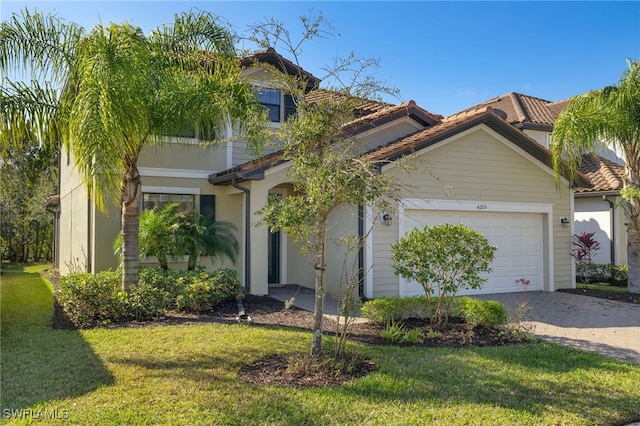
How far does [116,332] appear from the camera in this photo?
320 inches

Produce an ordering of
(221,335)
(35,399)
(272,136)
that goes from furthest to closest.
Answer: (221,335) < (272,136) < (35,399)

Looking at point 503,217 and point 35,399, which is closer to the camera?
point 35,399

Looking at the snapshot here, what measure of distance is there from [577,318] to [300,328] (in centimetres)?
627

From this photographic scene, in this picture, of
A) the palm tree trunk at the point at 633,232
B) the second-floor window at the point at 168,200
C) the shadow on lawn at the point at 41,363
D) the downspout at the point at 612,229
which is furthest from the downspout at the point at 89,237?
the downspout at the point at 612,229

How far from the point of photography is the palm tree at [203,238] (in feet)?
37.1

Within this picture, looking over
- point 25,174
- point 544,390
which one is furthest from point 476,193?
point 25,174

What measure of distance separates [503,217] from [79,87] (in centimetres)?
1140

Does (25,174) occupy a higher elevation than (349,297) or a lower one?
higher

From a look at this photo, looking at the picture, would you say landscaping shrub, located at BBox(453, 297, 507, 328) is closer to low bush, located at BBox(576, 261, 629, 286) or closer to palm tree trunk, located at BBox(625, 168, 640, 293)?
palm tree trunk, located at BBox(625, 168, 640, 293)

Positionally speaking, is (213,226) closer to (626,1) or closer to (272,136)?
(272,136)

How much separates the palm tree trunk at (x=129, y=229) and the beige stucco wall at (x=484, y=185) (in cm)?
556

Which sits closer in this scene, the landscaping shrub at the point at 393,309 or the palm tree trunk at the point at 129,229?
the landscaping shrub at the point at 393,309

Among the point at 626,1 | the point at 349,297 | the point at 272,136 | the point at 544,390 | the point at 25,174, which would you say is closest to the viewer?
the point at 544,390

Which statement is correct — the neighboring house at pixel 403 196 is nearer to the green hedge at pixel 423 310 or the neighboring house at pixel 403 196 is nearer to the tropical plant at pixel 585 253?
the green hedge at pixel 423 310
